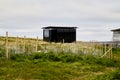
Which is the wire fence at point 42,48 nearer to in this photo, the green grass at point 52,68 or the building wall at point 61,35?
the green grass at point 52,68

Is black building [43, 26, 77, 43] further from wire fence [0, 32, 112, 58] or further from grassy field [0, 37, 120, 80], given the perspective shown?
grassy field [0, 37, 120, 80]

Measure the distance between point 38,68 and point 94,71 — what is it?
16.5ft

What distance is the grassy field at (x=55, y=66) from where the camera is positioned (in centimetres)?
2177

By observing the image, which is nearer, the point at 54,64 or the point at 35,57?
the point at 54,64

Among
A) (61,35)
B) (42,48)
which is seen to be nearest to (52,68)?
(42,48)

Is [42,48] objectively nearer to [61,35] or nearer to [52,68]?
[52,68]

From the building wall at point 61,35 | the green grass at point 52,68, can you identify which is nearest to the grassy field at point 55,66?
the green grass at point 52,68

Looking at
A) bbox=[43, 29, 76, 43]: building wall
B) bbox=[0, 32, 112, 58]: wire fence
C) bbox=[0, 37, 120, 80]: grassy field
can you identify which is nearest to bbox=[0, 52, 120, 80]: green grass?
bbox=[0, 37, 120, 80]: grassy field

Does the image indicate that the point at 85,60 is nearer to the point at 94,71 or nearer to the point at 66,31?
the point at 94,71

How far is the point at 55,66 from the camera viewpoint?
89.4 ft

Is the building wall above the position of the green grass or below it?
above

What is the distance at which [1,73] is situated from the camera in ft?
72.9

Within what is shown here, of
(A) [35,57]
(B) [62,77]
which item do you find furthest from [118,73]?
(A) [35,57]

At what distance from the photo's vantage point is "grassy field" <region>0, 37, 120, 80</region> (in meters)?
21.8
